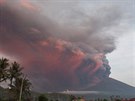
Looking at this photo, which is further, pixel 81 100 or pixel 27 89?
pixel 27 89

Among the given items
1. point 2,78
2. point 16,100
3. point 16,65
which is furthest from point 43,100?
point 2,78

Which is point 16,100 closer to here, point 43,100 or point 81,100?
point 43,100

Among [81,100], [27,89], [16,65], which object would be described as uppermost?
[16,65]

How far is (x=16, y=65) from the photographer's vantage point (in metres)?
98.8

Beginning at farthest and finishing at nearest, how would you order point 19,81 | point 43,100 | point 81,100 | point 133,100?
point 43,100, point 19,81, point 133,100, point 81,100

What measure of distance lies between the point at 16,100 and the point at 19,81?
372 inches

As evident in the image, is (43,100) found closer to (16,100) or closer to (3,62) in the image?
(16,100)

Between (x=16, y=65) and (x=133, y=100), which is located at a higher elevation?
(x=16, y=65)

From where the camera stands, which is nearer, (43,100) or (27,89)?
(27,89)

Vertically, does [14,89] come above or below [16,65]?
below

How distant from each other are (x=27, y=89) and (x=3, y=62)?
20.3m

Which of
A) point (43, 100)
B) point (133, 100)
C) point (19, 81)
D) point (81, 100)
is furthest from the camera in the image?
point (43, 100)

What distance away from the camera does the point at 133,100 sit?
92.9 meters

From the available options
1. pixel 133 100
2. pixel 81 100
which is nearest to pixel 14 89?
pixel 81 100
